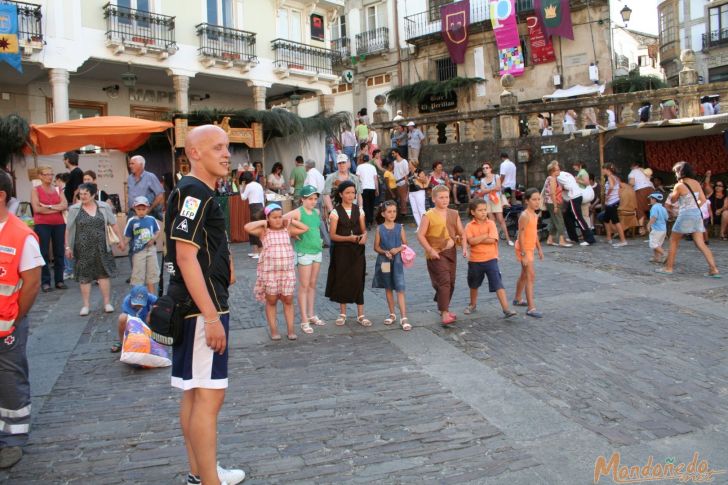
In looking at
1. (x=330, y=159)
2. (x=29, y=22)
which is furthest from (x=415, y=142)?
(x=29, y=22)

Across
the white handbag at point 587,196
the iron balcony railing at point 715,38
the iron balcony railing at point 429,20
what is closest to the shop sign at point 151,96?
the iron balcony railing at point 429,20

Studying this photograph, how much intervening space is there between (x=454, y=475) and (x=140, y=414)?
240cm

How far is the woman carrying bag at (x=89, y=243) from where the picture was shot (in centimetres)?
769

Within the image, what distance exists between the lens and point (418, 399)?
469 cm

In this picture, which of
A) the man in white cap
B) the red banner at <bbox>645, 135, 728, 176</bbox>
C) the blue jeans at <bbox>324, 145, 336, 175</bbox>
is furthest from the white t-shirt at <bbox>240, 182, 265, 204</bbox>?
the red banner at <bbox>645, 135, 728, 176</bbox>

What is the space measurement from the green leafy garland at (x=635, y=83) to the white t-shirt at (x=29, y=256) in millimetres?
26220

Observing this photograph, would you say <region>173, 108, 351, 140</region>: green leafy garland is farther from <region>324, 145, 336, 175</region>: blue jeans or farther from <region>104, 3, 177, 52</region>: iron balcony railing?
<region>104, 3, 177, 52</region>: iron balcony railing

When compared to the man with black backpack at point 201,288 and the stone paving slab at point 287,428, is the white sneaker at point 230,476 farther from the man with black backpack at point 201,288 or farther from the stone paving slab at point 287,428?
the man with black backpack at point 201,288

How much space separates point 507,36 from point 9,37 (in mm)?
20359

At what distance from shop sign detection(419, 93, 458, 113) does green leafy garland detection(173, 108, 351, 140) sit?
43.7 feet

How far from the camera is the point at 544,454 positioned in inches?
148

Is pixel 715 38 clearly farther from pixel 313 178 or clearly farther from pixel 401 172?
pixel 313 178

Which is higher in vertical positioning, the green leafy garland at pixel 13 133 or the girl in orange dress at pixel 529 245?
the green leafy garland at pixel 13 133

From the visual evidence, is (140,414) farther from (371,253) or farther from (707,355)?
(371,253)
